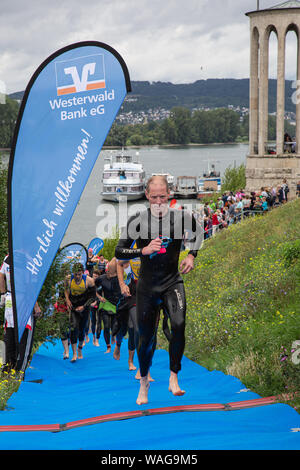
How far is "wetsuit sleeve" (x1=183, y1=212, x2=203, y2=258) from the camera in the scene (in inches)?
256

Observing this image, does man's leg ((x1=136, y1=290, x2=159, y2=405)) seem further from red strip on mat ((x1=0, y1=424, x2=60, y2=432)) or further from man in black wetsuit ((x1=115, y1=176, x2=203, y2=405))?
red strip on mat ((x1=0, y1=424, x2=60, y2=432))

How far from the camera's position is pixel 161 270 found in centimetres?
639

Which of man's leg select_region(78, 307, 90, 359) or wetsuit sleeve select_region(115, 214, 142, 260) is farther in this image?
man's leg select_region(78, 307, 90, 359)

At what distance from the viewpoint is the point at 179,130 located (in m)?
186

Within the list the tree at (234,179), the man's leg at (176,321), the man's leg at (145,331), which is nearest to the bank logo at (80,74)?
the man's leg at (145,331)

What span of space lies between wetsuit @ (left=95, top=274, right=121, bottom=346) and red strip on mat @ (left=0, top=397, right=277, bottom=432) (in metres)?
4.86

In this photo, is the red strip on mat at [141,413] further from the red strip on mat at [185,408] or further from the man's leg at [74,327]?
the man's leg at [74,327]

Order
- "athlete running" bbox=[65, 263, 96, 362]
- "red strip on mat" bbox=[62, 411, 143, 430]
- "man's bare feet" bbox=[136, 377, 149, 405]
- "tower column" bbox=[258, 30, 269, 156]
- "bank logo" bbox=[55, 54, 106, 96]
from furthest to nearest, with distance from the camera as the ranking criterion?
"tower column" bbox=[258, 30, 269, 156] → "athlete running" bbox=[65, 263, 96, 362] → "bank logo" bbox=[55, 54, 106, 96] → "man's bare feet" bbox=[136, 377, 149, 405] → "red strip on mat" bbox=[62, 411, 143, 430]

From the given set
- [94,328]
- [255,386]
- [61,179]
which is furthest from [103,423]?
[94,328]

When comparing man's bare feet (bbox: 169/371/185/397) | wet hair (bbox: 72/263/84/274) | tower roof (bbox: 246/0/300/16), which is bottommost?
man's bare feet (bbox: 169/371/185/397)

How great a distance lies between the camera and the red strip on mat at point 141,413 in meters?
5.85

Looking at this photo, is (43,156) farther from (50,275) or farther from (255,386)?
(50,275)

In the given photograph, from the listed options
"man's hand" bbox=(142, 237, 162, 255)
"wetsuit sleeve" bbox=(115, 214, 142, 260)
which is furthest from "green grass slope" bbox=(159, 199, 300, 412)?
"wetsuit sleeve" bbox=(115, 214, 142, 260)
